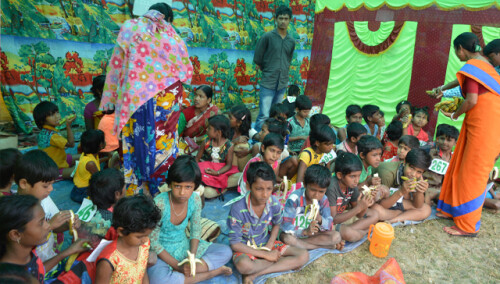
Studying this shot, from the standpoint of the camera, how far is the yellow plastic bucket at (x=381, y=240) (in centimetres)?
273

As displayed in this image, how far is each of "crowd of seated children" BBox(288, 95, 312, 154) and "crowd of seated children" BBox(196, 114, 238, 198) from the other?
3.70 feet

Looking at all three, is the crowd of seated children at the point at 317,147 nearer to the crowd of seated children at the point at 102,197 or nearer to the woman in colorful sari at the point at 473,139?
the woman in colorful sari at the point at 473,139

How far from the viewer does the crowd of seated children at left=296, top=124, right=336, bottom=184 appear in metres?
3.29

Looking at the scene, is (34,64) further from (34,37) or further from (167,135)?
(167,135)

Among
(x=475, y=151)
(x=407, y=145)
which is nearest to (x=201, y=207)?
(x=407, y=145)

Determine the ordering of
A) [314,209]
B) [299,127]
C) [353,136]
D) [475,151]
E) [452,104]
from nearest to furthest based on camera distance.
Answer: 1. [314,209]
2. [475,151]
3. [452,104]
4. [353,136]
5. [299,127]

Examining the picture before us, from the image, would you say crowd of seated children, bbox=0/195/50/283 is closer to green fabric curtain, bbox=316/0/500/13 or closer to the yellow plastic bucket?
the yellow plastic bucket

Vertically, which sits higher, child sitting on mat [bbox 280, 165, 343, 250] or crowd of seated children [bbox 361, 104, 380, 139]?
crowd of seated children [bbox 361, 104, 380, 139]

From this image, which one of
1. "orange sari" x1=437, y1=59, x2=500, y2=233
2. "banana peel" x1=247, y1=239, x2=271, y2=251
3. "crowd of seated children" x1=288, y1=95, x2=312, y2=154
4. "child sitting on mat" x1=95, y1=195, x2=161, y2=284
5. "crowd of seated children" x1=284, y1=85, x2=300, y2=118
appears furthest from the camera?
"crowd of seated children" x1=284, y1=85, x2=300, y2=118

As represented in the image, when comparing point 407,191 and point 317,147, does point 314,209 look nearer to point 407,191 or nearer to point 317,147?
point 317,147

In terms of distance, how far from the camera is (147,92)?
8.72 feet

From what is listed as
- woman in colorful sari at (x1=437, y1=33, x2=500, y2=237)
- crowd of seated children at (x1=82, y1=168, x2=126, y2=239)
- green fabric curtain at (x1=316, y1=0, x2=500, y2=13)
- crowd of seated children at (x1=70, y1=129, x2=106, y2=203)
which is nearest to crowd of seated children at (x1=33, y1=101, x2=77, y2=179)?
crowd of seated children at (x1=70, y1=129, x2=106, y2=203)

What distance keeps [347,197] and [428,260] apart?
0.84 m

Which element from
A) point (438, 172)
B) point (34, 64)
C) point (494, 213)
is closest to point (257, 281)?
point (438, 172)
